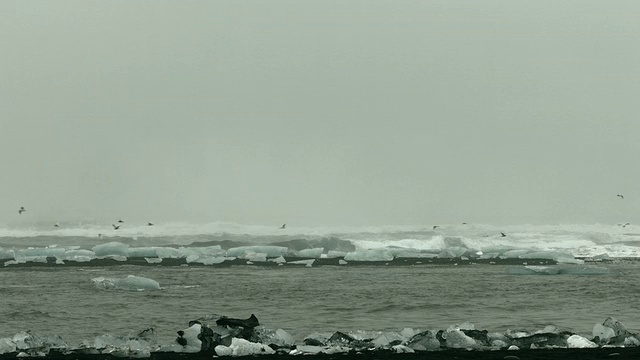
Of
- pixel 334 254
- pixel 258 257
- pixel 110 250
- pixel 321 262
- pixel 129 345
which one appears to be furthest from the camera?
pixel 334 254

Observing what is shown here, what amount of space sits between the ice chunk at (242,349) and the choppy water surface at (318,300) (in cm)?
293

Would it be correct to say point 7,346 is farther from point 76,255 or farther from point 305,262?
point 76,255

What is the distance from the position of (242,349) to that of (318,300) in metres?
10.5

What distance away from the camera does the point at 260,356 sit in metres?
13.2

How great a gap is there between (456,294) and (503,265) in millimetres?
17223

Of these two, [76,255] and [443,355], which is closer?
[443,355]

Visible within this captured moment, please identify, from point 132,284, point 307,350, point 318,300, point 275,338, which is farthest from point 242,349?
point 132,284

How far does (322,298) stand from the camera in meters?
24.5

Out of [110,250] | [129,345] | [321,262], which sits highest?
[110,250]

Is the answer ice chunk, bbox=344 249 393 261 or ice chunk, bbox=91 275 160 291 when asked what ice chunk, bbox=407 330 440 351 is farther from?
ice chunk, bbox=344 249 393 261

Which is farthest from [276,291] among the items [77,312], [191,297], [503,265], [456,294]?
[503,265]

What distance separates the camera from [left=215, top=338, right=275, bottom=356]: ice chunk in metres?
13.5

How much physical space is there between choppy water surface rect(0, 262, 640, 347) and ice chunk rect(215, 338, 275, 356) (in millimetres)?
2932

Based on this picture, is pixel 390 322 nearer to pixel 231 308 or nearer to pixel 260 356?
pixel 231 308
